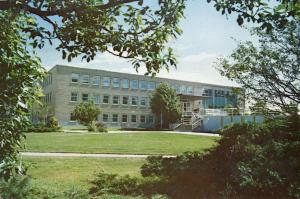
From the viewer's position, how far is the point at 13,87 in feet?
15.0

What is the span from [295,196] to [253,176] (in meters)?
0.92

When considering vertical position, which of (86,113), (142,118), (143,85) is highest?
(143,85)

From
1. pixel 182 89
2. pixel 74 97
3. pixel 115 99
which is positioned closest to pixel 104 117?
pixel 115 99

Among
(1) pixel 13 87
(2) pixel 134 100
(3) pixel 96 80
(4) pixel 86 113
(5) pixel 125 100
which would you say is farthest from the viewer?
(2) pixel 134 100

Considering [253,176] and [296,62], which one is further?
Result: [296,62]

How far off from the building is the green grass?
41629 mm

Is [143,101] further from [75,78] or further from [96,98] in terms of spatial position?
[75,78]

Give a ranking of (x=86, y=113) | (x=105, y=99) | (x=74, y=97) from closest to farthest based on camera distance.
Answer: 1. (x=86, y=113)
2. (x=74, y=97)
3. (x=105, y=99)

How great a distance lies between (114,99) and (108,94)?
1.57 meters

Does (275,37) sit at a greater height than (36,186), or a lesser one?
greater

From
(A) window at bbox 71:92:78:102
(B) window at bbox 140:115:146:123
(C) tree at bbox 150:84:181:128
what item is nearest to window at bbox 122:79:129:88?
(B) window at bbox 140:115:146:123

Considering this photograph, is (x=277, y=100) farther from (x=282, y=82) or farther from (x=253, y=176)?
(x=253, y=176)

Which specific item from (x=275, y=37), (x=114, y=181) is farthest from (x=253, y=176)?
(x=275, y=37)

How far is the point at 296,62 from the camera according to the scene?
36.5 feet
